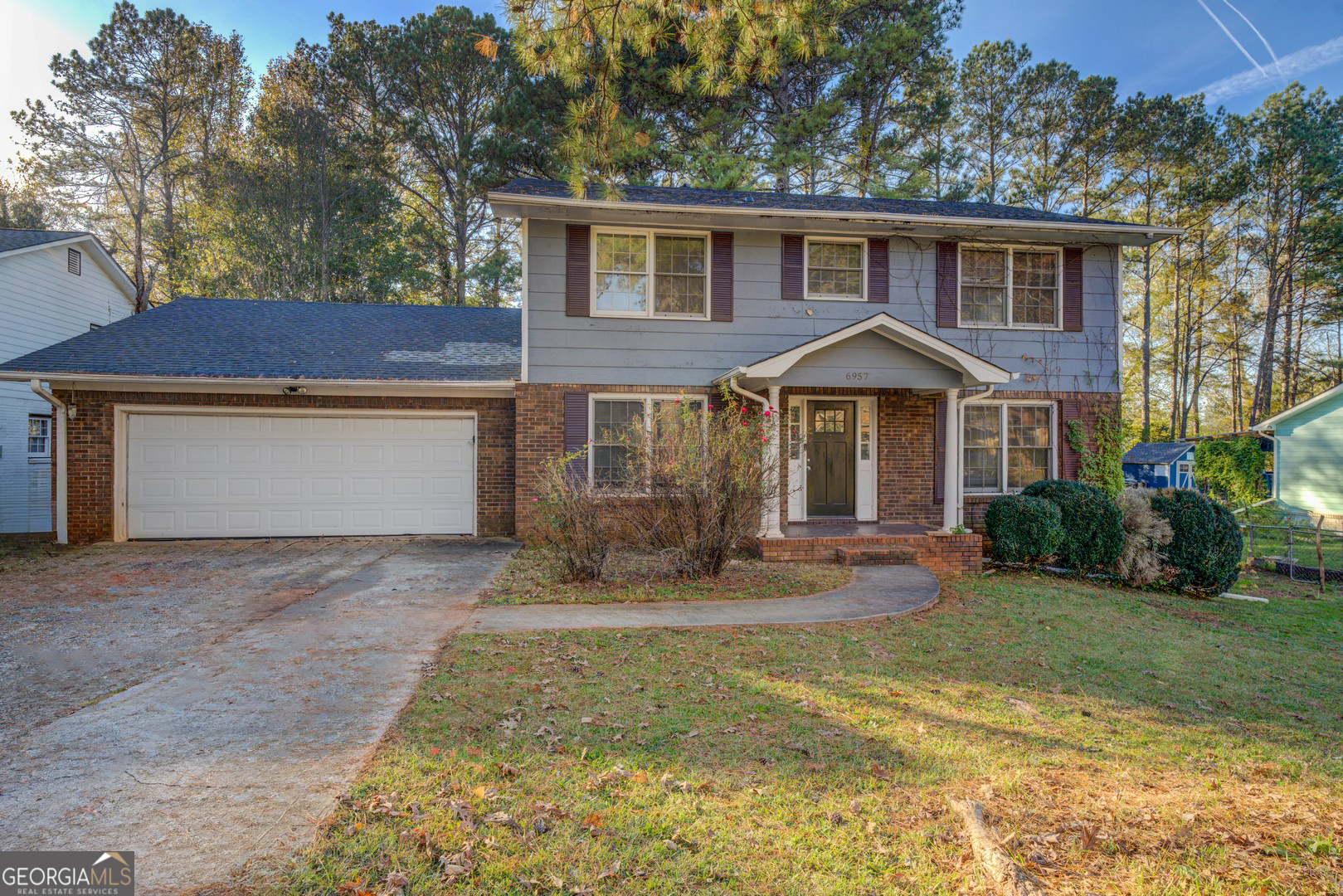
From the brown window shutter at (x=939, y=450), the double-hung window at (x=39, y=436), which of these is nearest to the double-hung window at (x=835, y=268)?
the brown window shutter at (x=939, y=450)

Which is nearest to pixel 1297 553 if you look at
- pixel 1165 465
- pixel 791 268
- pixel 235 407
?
pixel 1165 465

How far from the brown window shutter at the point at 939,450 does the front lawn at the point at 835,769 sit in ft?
16.6

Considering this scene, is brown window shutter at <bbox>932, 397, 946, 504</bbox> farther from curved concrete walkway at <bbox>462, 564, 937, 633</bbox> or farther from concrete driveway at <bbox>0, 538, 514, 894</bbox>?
concrete driveway at <bbox>0, 538, 514, 894</bbox>

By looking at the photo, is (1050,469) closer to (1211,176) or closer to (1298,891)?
(1298,891)

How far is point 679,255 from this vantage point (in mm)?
10844

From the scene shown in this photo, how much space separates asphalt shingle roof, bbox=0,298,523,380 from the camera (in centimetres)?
1045

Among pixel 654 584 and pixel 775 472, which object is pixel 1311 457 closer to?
pixel 775 472

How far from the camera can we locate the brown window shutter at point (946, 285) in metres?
11.3

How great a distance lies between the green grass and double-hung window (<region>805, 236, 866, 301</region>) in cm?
466

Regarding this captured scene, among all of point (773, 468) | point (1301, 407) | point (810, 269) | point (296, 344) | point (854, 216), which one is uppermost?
point (854, 216)

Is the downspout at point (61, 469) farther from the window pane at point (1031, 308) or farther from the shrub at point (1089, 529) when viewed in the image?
the window pane at point (1031, 308)

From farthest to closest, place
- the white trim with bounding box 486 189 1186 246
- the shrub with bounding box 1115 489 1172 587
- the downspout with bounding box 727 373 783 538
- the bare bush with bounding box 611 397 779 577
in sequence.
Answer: the white trim with bounding box 486 189 1186 246 < the shrub with bounding box 1115 489 1172 587 < the downspout with bounding box 727 373 783 538 < the bare bush with bounding box 611 397 779 577

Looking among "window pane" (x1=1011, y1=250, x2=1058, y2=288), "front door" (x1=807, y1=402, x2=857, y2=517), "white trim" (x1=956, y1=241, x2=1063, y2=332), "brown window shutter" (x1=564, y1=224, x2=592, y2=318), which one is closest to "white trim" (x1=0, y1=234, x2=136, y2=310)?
"brown window shutter" (x1=564, y1=224, x2=592, y2=318)

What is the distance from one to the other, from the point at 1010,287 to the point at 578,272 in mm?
7197
